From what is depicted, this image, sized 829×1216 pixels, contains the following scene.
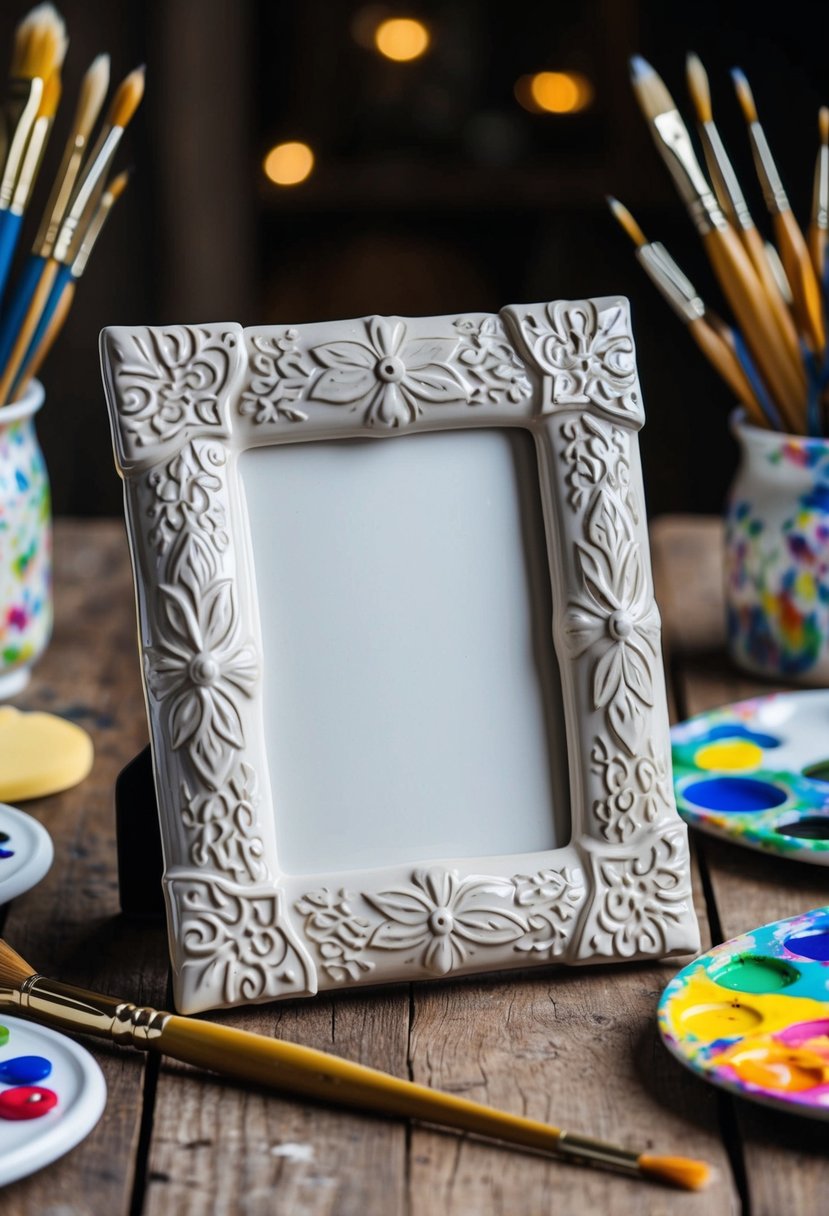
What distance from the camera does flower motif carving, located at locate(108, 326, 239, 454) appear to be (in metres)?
0.54

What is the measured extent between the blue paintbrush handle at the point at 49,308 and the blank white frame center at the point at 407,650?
0.34 m

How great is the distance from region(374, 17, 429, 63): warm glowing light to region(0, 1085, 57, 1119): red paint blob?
160cm

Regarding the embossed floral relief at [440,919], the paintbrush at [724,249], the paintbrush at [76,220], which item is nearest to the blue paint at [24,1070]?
the embossed floral relief at [440,919]

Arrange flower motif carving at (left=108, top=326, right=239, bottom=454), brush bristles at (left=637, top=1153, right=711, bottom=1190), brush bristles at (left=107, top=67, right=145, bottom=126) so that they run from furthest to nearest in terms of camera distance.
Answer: brush bristles at (left=107, top=67, right=145, bottom=126), flower motif carving at (left=108, top=326, right=239, bottom=454), brush bristles at (left=637, top=1153, right=711, bottom=1190)

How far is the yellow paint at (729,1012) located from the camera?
50 centimetres

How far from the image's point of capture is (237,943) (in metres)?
0.53

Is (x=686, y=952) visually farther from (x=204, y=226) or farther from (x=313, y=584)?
(x=204, y=226)

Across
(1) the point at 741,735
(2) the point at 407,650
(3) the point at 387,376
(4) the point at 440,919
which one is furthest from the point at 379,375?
(1) the point at 741,735

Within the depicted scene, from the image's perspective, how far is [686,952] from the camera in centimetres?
57

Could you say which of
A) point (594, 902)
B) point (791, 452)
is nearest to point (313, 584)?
point (594, 902)

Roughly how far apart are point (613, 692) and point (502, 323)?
0.16 meters

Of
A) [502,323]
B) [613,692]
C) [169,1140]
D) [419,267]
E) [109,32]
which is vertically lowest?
[169,1140]

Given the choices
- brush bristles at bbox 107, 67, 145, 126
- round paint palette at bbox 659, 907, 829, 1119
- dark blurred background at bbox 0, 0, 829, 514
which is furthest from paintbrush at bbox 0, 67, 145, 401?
dark blurred background at bbox 0, 0, 829, 514

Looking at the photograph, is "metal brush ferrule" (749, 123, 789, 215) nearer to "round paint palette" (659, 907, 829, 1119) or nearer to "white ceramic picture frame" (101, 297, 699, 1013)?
"white ceramic picture frame" (101, 297, 699, 1013)
